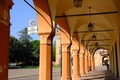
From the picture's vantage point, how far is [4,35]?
177 inches

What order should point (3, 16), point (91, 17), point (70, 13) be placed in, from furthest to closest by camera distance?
point (91, 17) → point (70, 13) → point (3, 16)

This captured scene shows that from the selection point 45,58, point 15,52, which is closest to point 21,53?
point 15,52

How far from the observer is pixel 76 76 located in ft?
62.0

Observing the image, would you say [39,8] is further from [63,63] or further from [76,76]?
[76,76]

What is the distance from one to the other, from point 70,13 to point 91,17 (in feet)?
9.23

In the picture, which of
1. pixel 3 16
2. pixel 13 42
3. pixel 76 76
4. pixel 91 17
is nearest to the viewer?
pixel 3 16

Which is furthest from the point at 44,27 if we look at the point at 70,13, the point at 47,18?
the point at 70,13

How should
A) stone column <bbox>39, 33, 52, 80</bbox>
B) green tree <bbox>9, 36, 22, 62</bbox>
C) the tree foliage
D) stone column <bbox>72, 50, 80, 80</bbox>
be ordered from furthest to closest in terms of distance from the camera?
the tree foliage
green tree <bbox>9, 36, 22, 62</bbox>
stone column <bbox>72, 50, 80, 80</bbox>
stone column <bbox>39, 33, 52, 80</bbox>

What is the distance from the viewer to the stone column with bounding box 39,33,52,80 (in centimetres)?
977

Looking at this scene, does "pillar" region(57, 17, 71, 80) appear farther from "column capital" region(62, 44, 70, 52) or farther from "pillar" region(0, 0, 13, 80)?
"pillar" region(0, 0, 13, 80)

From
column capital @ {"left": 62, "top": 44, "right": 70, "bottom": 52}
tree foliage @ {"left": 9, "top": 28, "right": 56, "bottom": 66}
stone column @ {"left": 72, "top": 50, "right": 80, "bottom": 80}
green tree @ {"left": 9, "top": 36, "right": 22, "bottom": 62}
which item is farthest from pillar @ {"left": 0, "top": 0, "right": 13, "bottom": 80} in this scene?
green tree @ {"left": 9, "top": 36, "right": 22, "bottom": 62}

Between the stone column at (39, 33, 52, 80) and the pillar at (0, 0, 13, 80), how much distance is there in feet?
17.3

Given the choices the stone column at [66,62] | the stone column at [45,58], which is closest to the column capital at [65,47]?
the stone column at [66,62]

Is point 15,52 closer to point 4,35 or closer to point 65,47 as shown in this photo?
point 65,47
